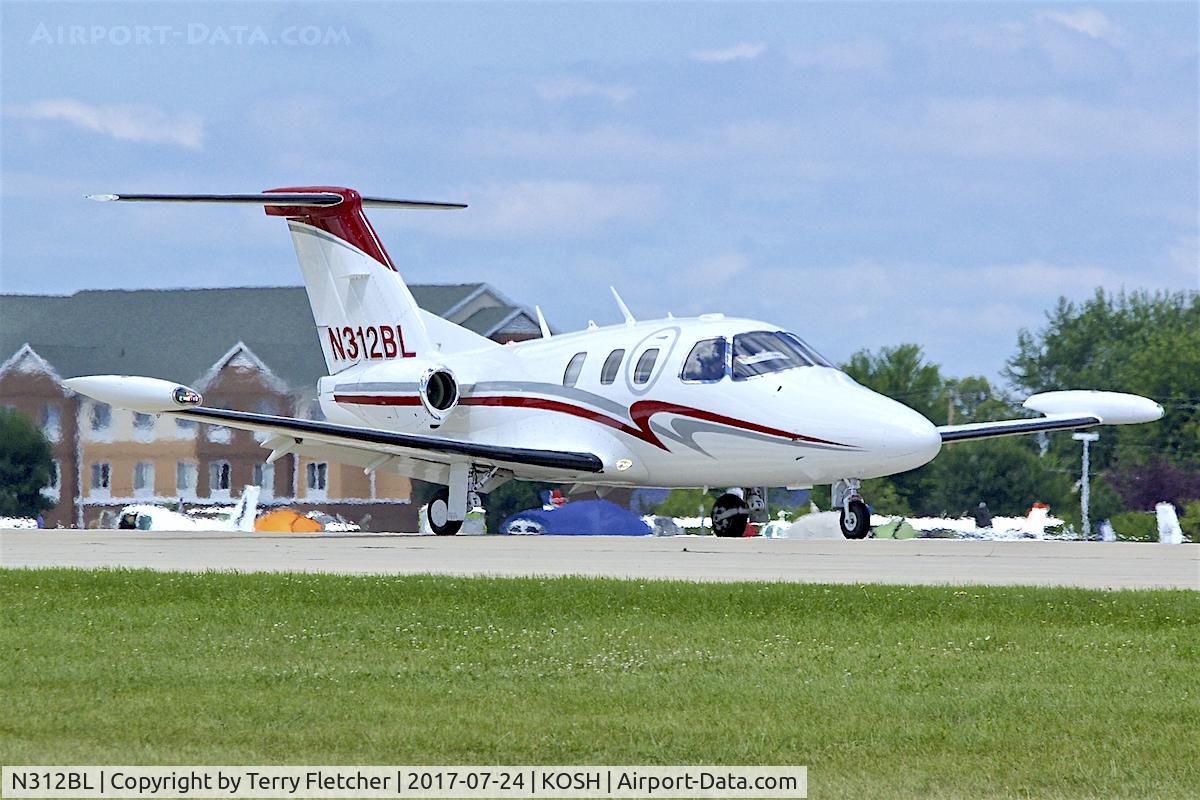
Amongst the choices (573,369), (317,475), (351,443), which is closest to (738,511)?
(573,369)

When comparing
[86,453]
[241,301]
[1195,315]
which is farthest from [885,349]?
[86,453]

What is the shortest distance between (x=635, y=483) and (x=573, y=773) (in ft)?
61.1

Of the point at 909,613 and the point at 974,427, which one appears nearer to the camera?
the point at 909,613

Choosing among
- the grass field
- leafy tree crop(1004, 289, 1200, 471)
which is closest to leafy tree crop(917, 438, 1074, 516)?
leafy tree crop(1004, 289, 1200, 471)

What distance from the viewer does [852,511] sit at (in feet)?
77.9

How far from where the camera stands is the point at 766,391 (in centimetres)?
2378

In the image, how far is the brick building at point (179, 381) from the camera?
35.6 meters

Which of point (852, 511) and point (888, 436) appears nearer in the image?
point (888, 436)

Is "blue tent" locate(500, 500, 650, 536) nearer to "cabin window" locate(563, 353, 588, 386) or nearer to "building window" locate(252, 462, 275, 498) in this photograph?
"cabin window" locate(563, 353, 588, 386)

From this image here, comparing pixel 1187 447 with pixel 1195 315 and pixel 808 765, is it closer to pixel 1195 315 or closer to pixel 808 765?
pixel 1195 315

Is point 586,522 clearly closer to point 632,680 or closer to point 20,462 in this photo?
point 20,462

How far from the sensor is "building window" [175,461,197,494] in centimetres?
3759

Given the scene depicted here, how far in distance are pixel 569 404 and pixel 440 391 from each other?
2741 mm

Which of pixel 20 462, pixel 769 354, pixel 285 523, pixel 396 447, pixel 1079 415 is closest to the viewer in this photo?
pixel 769 354
